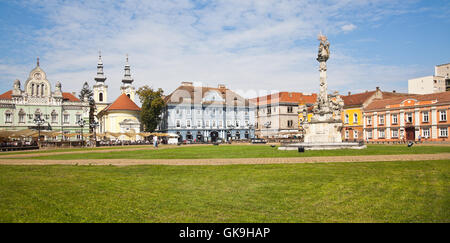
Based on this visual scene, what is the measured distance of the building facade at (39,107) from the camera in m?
72.9

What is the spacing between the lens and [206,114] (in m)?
78.5

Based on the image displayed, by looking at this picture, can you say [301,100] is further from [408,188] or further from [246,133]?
[408,188]

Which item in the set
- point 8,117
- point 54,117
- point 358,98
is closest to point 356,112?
point 358,98

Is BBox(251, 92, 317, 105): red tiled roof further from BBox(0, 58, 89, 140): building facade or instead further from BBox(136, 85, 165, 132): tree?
BBox(0, 58, 89, 140): building facade

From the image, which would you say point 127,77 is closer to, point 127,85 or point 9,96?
point 127,85

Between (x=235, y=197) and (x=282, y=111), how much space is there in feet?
249

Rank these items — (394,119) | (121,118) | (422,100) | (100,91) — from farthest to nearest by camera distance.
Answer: (100,91) → (121,118) → (394,119) → (422,100)

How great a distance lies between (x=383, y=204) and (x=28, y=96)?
81.7 meters

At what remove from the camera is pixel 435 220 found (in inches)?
258

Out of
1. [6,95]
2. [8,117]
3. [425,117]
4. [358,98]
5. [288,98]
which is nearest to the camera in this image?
[425,117]

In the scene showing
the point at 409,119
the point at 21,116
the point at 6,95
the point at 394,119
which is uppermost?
the point at 6,95

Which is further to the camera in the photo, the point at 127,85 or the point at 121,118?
the point at 127,85
